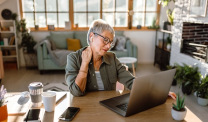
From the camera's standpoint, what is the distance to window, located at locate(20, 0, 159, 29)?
5094 millimetres

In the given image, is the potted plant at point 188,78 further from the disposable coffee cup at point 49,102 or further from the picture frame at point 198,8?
the disposable coffee cup at point 49,102

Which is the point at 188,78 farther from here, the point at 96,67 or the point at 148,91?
the point at 148,91

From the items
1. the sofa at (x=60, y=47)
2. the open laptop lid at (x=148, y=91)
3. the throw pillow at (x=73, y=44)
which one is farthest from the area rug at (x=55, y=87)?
the open laptop lid at (x=148, y=91)

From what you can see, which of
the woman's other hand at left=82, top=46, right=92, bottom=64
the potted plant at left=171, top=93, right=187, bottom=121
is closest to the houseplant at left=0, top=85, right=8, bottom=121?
the woman's other hand at left=82, top=46, right=92, bottom=64

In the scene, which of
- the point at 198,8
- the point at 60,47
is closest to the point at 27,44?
the point at 60,47

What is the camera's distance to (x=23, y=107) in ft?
4.04

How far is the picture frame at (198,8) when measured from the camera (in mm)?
3041

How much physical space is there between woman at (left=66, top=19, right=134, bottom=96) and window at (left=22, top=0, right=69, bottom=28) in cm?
384

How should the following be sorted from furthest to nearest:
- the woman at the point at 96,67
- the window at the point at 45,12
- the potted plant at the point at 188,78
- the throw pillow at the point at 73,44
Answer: the window at the point at 45,12 < the throw pillow at the point at 73,44 < the potted plant at the point at 188,78 < the woman at the point at 96,67

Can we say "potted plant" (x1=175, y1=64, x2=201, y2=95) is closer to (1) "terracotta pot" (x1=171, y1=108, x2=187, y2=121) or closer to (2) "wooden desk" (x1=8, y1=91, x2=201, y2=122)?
(2) "wooden desk" (x1=8, y1=91, x2=201, y2=122)

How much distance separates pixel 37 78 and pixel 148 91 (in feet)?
11.4

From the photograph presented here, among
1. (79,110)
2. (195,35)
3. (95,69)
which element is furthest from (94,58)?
(195,35)

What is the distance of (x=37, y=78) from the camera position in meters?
4.19

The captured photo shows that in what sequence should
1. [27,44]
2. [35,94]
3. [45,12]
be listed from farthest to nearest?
[45,12]
[27,44]
[35,94]
